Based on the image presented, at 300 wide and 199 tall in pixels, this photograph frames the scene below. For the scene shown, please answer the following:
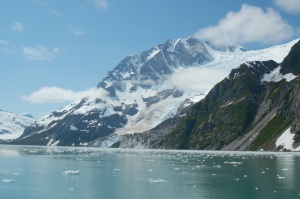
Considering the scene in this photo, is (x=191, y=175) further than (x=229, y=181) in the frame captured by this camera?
Yes

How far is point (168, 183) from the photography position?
2822 inches

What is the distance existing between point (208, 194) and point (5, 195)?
1148 inches

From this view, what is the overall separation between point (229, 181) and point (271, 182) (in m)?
7.45

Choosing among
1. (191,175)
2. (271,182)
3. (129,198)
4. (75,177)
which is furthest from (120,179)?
(271,182)

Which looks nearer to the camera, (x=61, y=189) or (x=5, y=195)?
(x=5, y=195)

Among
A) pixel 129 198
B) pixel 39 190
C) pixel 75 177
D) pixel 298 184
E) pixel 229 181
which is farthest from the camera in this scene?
pixel 75 177

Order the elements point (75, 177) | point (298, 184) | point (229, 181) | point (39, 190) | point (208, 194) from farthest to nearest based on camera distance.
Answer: point (75, 177) < point (229, 181) < point (298, 184) < point (39, 190) < point (208, 194)

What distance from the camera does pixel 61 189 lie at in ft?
211

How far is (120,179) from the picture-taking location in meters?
78.8

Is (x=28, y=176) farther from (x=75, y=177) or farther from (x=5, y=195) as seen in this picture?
(x=5, y=195)

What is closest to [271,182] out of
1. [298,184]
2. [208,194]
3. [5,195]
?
[298,184]

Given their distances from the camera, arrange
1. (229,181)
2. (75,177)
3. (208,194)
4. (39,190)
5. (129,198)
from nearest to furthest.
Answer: (129,198) < (208,194) < (39,190) < (229,181) < (75,177)

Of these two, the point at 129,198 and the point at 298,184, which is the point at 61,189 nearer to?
the point at 129,198

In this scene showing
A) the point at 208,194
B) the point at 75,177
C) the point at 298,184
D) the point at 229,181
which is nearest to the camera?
the point at 208,194
